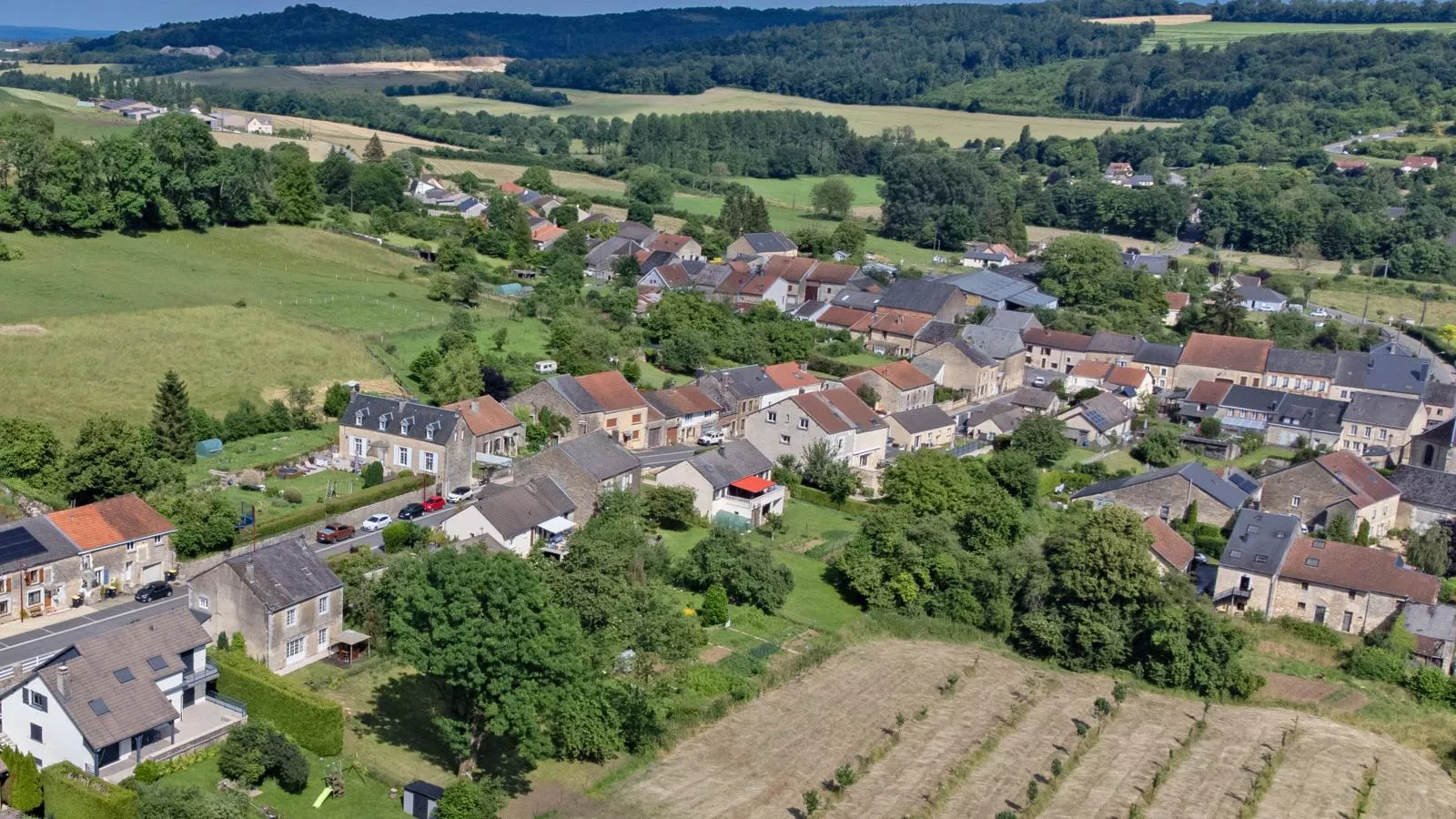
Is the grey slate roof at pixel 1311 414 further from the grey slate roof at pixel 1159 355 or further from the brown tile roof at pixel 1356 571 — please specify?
the brown tile roof at pixel 1356 571

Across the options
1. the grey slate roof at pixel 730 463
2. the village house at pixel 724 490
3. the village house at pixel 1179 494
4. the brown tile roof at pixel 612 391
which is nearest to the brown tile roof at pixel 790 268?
the brown tile roof at pixel 612 391

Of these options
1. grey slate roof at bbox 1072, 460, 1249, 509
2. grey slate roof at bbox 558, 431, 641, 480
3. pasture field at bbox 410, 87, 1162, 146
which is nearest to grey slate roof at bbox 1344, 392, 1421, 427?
grey slate roof at bbox 1072, 460, 1249, 509

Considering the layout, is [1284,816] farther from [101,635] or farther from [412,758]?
[101,635]

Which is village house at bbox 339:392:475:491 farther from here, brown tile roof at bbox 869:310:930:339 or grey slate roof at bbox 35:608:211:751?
brown tile roof at bbox 869:310:930:339

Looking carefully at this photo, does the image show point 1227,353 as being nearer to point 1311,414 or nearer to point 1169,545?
point 1311,414

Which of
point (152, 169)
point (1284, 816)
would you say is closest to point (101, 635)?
point (1284, 816)

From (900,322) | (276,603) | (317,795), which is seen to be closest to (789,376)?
(900,322)
